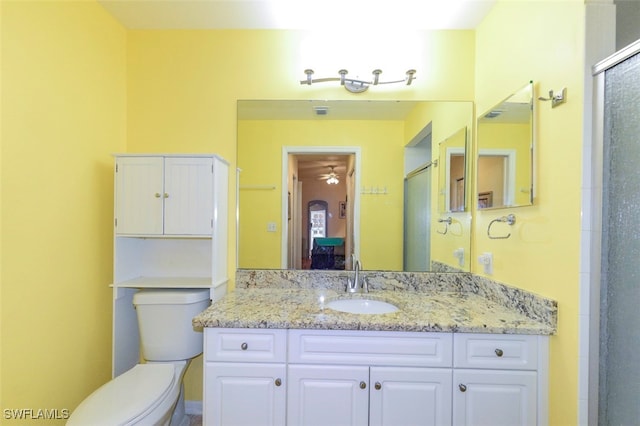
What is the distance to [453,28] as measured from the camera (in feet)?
6.01

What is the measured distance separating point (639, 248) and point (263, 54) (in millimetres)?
2007

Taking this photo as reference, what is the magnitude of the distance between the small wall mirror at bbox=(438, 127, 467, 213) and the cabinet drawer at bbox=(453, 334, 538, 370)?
0.79m

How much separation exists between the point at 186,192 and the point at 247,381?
102cm

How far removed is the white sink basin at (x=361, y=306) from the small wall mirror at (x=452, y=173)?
2.25 ft

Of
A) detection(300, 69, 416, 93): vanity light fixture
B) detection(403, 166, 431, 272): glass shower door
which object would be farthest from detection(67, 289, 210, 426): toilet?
detection(300, 69, 416, 93): vanity light fixture

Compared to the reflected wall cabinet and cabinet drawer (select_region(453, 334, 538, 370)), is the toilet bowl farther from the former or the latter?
cabinet drawer (select_region(453, 334, 538, 370))

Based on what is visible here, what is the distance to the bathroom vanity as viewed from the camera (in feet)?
4.12

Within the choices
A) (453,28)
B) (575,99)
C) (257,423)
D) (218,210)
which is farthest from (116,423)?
(453,28)

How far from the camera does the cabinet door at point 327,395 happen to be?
128 cm

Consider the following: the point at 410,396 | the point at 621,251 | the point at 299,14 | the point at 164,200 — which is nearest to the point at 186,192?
the point at 164,200

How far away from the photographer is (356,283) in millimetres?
1786

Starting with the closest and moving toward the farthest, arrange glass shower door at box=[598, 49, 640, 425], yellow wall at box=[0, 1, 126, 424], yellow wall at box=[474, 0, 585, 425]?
glass shower door at box=[598, 49, 640, 425] → yellow wall at box=[474, 0, 585, 425] → yellow wall at box=[0, 1, 126, 424]

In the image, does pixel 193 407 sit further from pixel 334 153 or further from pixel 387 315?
pixel 334 153

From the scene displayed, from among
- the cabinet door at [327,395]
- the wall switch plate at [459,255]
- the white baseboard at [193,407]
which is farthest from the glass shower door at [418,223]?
the white baseboard at [193,407]
